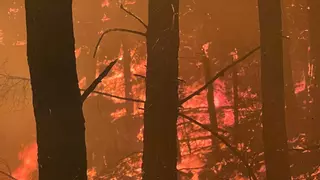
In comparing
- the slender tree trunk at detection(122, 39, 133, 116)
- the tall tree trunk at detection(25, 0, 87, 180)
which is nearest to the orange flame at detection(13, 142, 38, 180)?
the slender tree trunk at detection(122, 39, 133, 116)

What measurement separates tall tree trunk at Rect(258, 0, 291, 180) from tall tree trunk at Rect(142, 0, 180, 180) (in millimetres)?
2293

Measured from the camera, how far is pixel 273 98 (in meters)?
6.09

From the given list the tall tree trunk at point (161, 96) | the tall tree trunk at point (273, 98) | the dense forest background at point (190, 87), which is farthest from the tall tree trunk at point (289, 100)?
the tall tree trunk at point (161, 96)

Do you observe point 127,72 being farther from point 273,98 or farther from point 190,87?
point 273,98

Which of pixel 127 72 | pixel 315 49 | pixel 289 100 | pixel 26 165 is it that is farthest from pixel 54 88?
pixel 26 165

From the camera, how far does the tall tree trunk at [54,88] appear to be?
2615 mm

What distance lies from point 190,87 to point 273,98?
605 inches

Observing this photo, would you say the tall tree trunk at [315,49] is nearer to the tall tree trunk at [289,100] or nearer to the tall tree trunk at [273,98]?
the tall tree trunk at [289,100]

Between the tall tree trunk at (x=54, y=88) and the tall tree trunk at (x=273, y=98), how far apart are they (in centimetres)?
413

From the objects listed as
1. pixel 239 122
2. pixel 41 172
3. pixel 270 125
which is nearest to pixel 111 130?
pixel 239 122

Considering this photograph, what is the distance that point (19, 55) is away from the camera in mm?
29688

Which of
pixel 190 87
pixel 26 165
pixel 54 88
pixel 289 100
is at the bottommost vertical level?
pixel 26 165

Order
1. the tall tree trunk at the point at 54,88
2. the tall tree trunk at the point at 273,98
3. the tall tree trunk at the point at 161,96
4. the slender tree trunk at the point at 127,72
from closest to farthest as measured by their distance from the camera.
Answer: the tall tree trunk at the point at 54,88 → the tall tree trunk at the point at 161,96 → the tall tree trunk at the point at 273,98 → the slender tree trunk at the point at 127,72

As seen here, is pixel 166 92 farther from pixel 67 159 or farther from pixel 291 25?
pixel 291 25
